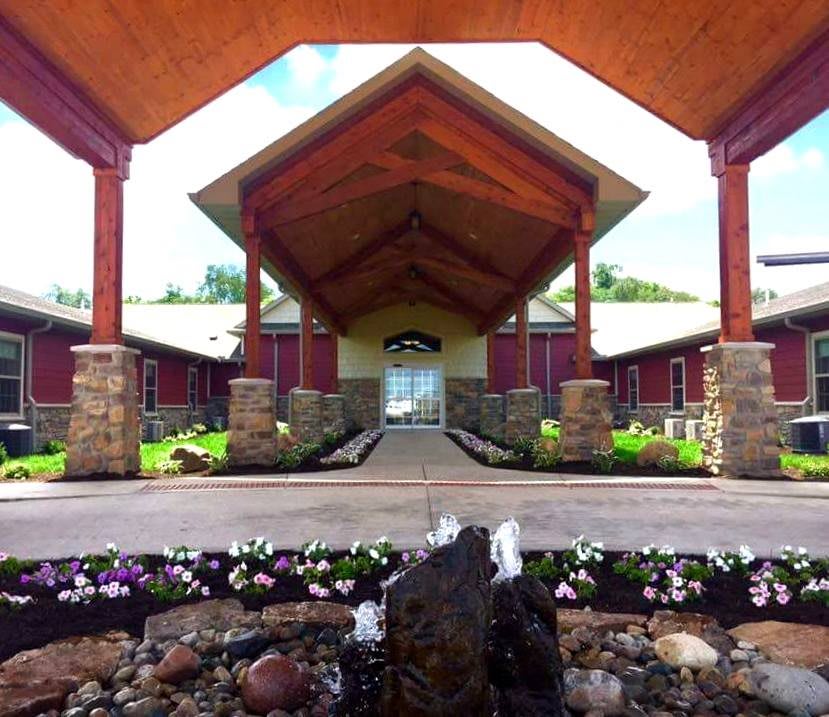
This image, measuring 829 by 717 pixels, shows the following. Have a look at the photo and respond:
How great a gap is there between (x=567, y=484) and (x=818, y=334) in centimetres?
825

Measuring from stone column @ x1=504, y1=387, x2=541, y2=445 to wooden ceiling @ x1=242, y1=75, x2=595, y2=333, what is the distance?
7.40ft

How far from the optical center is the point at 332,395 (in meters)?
18.5

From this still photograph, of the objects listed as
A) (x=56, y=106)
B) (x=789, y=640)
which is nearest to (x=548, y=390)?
(x=56, y=106)

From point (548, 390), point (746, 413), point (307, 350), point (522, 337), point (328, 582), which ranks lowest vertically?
point (328, 582)

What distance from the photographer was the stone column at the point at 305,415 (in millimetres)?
15047

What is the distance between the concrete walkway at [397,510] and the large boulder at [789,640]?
1.24 meters

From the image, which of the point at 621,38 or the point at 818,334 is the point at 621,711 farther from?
the point at 818,334

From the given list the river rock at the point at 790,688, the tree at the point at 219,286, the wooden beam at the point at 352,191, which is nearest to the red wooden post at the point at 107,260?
the wooden beam at the point at 352,191

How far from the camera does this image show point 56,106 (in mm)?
7184

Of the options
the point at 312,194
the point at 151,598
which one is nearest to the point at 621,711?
the point at 151,598

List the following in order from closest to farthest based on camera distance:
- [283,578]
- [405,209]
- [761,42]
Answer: [283,578] < [761,42] < [405,209]

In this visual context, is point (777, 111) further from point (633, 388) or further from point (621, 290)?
point (621, 290)

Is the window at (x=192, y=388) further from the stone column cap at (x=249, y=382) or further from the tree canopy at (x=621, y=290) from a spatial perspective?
the tree canopy at (x=621, y=290)

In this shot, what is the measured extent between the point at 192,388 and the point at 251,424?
44.9 feet
